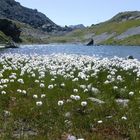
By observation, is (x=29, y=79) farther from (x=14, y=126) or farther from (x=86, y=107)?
(x=14, y=126)

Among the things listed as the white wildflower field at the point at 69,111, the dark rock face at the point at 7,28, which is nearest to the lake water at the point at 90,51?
the white wildflower field at the point at 69,111

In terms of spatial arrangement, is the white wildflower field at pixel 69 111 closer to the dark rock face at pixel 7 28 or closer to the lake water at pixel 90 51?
the lake water at pixel 90 51

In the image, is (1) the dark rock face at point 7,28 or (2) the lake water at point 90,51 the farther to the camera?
(1) the dark rock face at point 7,28

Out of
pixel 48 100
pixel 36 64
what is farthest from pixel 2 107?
pixel 36 64

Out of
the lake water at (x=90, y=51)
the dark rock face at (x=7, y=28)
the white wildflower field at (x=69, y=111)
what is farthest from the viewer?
the dark rock face at (x=7, y=28)

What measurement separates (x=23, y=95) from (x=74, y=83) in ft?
11.4

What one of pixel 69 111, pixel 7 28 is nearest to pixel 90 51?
pixel 69 111

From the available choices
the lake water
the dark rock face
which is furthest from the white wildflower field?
the dark rock face

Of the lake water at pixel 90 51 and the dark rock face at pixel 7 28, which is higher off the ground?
the dark rock face at pixel 7 28

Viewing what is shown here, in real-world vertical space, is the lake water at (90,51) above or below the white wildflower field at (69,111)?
below

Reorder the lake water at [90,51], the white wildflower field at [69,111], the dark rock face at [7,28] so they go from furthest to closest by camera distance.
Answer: the dark rock face at [7,28] < the lake water at [90,51] < the white wildflower field at [69,111]

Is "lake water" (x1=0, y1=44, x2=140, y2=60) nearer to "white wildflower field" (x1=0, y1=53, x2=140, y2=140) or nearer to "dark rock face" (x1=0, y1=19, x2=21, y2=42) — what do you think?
"white wildflower field" (x1=0, y1=53, x2=140, y2=140)

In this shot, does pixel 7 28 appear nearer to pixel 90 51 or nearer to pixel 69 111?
pixel 90 51

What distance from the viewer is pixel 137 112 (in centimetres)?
1552
